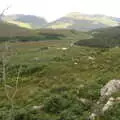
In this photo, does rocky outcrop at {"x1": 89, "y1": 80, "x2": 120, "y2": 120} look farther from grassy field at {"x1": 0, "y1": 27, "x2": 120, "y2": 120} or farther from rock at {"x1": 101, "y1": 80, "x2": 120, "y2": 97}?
grassy field at {"x1": 0, "y1": 27, "x2": 120, "y2": 120}

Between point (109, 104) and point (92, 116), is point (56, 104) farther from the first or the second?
point (109, 104)

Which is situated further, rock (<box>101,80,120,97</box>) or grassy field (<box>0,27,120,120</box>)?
rock (<box>101,80,120,97</box>)

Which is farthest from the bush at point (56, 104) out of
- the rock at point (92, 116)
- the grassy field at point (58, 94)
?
the rock at point (92, 116)

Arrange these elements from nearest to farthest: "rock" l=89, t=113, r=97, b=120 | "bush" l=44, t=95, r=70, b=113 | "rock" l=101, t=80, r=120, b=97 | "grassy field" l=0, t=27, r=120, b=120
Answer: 1. "rock" l=89, t=113, r=97, b=120
2. "grassy field" l=0, t=27, r=120, b=120
3. "bush" l=44, t=95, r=70, b=113
4. "rock" l=101, t=80, r=120, b=97

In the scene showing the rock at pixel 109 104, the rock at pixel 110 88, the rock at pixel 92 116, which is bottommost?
the rock at pixel 92 116

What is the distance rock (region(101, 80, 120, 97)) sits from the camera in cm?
2536

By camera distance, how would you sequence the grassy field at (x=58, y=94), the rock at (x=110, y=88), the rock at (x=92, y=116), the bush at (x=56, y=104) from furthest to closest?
the rock at (x=110, y=88) < the bush at (x=56, y=104) < the grassy field at (x=58, y=94) < the rock at (x=92, y=116)

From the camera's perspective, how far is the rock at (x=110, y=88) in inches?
998

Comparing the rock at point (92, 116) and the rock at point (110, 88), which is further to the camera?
the rock at point (110, 88)

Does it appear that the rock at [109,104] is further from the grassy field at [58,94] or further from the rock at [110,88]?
the rock at [110,88]

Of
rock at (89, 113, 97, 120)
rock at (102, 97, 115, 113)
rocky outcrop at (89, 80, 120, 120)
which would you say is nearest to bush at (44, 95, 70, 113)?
rocky outcrop at (89, 80, 120, 120)

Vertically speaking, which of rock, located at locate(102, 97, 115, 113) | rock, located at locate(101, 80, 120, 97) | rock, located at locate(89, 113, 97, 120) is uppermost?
rock, located at locate(101, 80, 120, 97)

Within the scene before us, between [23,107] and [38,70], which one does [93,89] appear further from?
[38,70]

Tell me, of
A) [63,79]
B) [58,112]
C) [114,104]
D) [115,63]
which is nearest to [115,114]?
[114,104]
